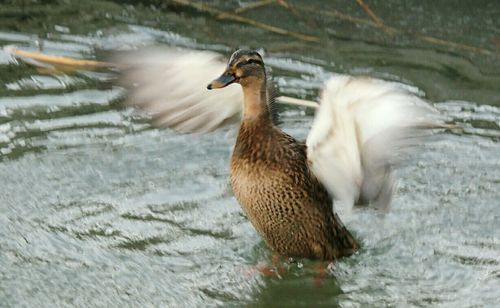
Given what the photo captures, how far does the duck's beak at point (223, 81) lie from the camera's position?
5.06m

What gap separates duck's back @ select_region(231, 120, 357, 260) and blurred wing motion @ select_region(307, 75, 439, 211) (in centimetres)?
24

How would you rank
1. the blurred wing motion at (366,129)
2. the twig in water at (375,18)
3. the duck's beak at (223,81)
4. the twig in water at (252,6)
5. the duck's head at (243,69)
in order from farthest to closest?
the twig in water at (252,6) → the twig in water at (375,18) → the duck's head at (243,69) → the duck's beak at (223,81) → the blurred wing motion at (366,129)

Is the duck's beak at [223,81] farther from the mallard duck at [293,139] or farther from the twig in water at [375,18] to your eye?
the twig in water at [375,18]

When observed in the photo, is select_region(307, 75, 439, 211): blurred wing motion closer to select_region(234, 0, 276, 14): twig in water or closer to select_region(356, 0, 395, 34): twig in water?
select_region(356, 0, 395, 34): twig in water

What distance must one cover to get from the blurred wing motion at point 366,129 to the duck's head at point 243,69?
49cm

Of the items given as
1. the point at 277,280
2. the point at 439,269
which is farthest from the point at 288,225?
the point at 439,269

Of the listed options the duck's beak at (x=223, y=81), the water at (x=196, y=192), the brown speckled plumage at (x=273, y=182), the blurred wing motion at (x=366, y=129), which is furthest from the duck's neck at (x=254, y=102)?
the water at (x=196, y=192)

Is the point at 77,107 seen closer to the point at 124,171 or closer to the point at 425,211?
the point at 124,171

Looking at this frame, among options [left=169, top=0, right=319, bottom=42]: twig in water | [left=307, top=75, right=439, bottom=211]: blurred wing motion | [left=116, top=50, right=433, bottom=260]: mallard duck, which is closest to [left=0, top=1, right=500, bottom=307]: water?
[left=169, top=0, right=319, bottom=42]: twig in water

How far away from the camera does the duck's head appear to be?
520 cm

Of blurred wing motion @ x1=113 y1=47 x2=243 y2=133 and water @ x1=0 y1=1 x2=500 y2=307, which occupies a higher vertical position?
blurred wing motion @ x1=113 y1=47 x2=243 y2=133

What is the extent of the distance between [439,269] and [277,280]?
78cm

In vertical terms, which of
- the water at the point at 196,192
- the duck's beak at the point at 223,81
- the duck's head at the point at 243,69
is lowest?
the water at the point at 196,192

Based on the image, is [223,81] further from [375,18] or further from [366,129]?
[375,18]
